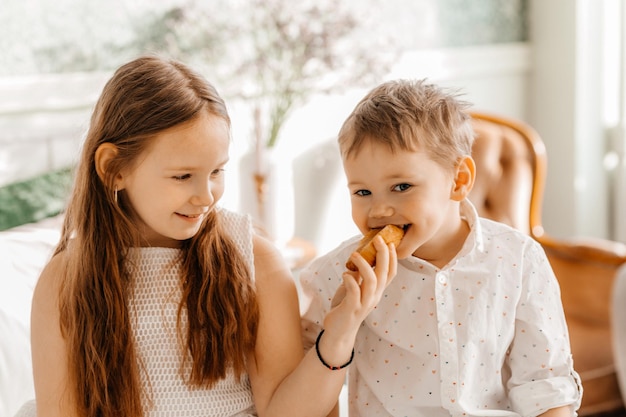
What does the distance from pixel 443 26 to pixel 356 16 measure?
0.78 m

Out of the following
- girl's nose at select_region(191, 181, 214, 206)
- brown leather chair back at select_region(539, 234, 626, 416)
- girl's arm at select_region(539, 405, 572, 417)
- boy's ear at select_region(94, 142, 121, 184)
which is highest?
boy's ear at select_region(94, 142, 121, 184)

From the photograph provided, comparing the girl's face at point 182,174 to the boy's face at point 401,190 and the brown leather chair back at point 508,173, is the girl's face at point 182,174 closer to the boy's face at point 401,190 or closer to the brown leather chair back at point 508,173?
the boy's face at point 401,190

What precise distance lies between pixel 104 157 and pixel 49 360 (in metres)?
0.34

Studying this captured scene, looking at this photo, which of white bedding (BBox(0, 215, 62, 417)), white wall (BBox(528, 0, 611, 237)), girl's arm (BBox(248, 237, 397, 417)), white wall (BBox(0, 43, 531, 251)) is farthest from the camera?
white wall (BBox(528, 0, 611, 237))

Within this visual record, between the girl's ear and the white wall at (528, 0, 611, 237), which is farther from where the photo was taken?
the white wall at (528, 0, 611, 237)

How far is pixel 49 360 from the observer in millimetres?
1381

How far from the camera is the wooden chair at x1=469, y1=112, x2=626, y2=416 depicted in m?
2.84

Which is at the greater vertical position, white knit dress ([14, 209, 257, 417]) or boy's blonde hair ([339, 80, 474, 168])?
boy's blonde hair ([339, 80, 474, 168])

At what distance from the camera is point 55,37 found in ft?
7.80

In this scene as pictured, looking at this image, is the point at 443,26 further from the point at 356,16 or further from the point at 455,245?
the point at 455,245

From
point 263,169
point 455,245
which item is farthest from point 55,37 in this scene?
point 455,245

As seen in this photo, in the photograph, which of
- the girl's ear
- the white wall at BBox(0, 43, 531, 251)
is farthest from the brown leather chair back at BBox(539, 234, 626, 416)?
the girl's ear

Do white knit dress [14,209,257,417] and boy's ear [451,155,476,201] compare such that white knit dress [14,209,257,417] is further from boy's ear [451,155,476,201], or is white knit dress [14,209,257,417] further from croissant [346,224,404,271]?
boy's ear [451,155,476,201]

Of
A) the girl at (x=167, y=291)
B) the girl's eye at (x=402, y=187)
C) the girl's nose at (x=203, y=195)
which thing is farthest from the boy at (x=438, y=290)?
the girl's nose at (x=203, y=195)
